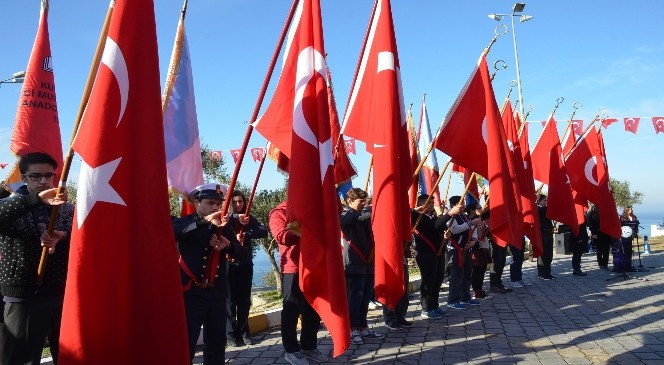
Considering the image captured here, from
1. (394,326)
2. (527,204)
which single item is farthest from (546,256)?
(394,326)

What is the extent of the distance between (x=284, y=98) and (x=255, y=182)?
2.73 ft

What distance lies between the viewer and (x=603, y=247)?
14555mm

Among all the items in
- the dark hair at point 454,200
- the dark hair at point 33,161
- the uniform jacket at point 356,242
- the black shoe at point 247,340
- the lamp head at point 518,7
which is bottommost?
the black shoe at point 247,340

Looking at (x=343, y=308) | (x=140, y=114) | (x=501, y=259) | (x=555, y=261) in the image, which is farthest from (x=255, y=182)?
(x=555, y=261)

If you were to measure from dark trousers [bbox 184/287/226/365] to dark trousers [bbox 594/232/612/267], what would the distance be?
1222cm

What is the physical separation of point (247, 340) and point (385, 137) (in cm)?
312

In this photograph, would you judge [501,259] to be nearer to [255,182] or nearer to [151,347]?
[255,182]

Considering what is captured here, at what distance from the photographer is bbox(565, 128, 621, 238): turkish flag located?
40.0ft

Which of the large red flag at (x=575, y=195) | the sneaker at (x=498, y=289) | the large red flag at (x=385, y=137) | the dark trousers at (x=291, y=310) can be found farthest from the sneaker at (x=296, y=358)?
the large red flag at (x=575, y=195)

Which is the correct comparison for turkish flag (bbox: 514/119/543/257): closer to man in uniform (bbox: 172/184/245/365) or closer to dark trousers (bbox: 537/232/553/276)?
dark trousers (bbox: 537/232/553/276)

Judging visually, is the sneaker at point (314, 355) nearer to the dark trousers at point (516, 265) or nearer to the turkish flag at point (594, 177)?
the dark trousers at point (516, 265)

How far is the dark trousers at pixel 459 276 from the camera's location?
9.17 metres

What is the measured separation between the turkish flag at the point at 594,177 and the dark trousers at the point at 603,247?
2.20 m

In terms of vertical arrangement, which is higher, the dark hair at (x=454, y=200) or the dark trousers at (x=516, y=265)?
the dark hair at (x=454, y=200)
